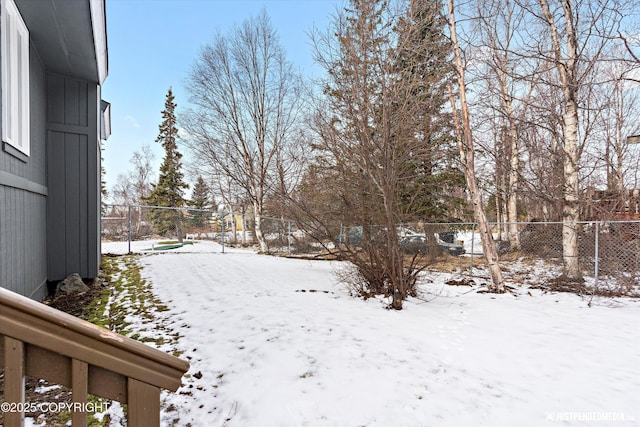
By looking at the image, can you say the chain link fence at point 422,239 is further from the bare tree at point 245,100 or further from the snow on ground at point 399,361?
the bare tree at point 245,100

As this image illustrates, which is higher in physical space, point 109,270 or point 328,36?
point 328,36

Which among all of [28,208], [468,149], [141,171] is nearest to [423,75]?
[468,149]

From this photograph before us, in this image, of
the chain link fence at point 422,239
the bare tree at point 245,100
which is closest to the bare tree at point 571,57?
the chain link fence at point 422,239

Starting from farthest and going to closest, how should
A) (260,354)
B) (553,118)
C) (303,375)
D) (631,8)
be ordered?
(553,118)
(631,8)
(260,354)
(303,375)

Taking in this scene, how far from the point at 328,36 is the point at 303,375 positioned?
15.3 feet

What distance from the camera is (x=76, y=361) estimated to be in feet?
2.65

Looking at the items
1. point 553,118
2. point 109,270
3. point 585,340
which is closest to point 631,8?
point 553,118

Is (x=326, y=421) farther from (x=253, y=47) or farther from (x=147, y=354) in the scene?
(x=253, y=47)

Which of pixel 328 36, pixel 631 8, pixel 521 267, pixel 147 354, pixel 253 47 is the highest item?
pixel 253 47

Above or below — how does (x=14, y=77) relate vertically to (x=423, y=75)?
below

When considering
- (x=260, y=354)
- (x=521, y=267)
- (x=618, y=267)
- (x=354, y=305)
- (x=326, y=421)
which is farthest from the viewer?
(x=521, y=267)

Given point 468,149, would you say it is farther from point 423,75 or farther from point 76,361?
point 76,361

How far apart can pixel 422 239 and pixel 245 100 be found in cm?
937

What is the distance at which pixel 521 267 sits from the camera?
25.8 ft
